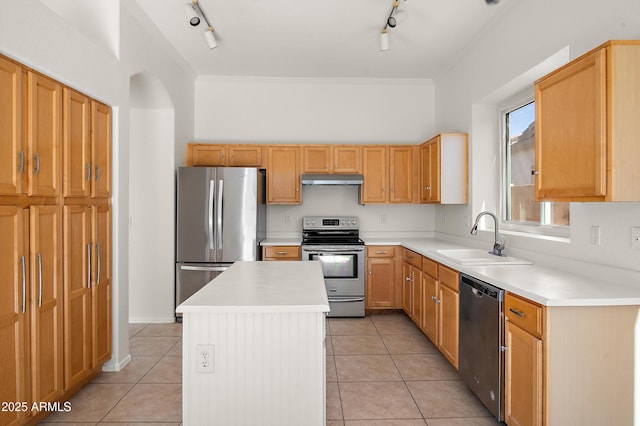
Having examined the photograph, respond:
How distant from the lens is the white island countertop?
1706 millimetres

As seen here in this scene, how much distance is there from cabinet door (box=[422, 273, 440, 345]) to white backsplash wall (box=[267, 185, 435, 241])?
1475 millimetres

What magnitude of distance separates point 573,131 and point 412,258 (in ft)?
7.83

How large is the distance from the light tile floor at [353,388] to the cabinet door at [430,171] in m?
1.52

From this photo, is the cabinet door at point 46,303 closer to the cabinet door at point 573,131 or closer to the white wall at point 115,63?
the white wall at point 115,63

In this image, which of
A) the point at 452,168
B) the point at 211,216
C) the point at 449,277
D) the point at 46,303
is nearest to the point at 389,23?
the point at 452,168

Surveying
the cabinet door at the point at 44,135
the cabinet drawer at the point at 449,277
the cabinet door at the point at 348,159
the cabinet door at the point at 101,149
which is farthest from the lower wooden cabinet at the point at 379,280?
the cabinet door at the point at 44,135

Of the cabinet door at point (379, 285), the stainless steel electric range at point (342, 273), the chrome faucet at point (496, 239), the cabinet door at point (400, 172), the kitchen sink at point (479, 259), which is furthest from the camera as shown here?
the cabinet door at point (400, 172)

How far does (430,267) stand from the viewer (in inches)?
137

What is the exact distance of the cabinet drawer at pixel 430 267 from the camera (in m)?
3.32

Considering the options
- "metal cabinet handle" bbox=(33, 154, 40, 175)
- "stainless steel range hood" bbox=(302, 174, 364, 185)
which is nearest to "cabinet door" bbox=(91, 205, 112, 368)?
"metal cabinet handle" bbox=(33, 154, 40, 175)

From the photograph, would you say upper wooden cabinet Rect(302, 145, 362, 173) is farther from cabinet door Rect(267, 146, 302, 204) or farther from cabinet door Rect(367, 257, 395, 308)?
cabinet door Rect(367, 257, 395, 308)

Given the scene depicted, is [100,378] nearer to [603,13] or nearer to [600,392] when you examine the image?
[600,392]

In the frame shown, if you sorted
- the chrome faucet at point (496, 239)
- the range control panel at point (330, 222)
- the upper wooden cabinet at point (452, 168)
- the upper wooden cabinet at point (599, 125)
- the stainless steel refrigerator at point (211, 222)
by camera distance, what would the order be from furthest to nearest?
the range control panel at point (330, 222) < the stainless steel refrigerator at point (211, 222) < the upper wooden cabinet at point (452, 168) < the chrome faucet at point (496, 239) < the upper wooden cabinet at point (599, 125)

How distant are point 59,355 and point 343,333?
2451 millimetres
